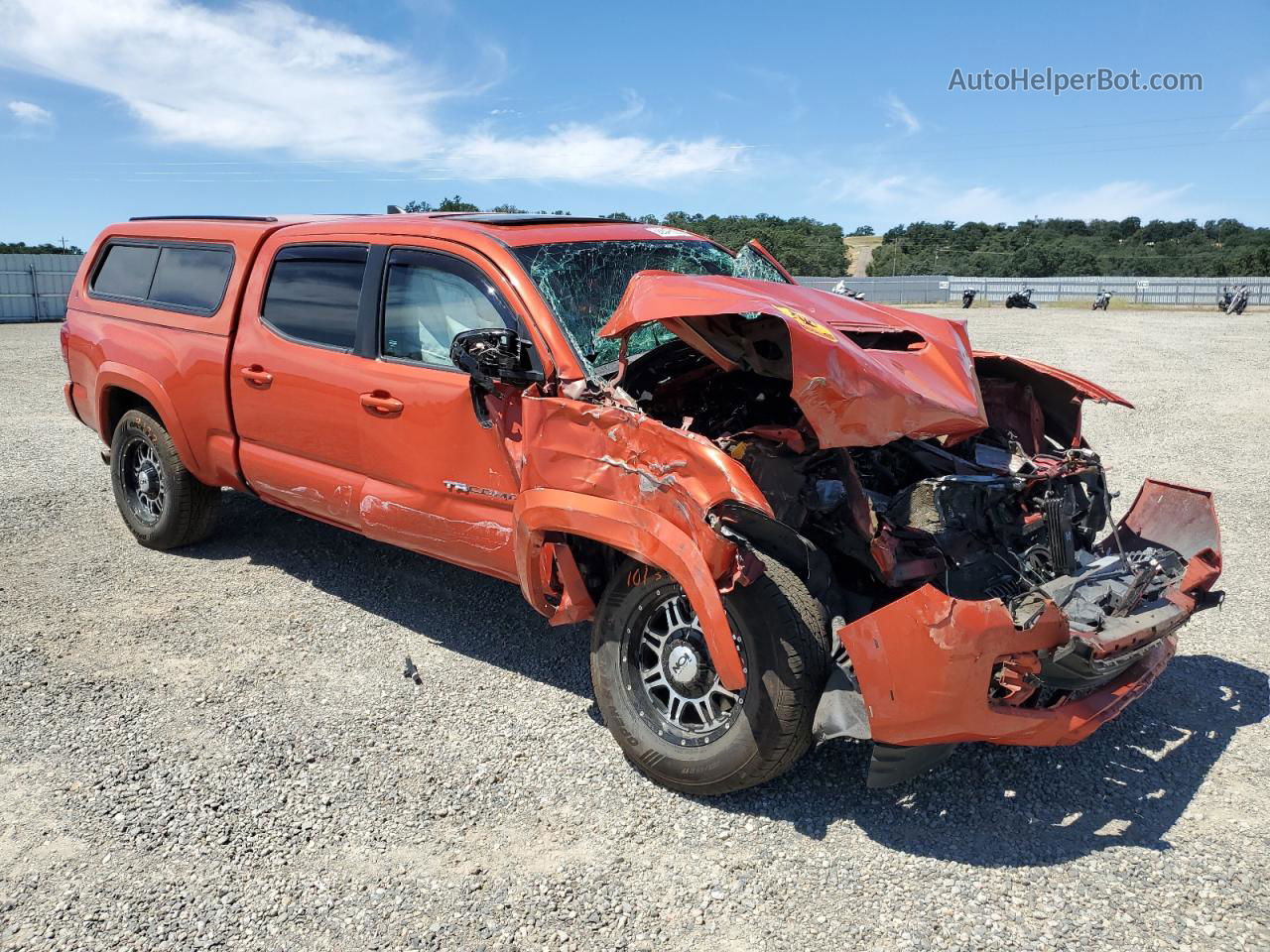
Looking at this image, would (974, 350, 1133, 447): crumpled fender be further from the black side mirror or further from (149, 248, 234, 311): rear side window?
(149, 248, 234, 311): rear side window

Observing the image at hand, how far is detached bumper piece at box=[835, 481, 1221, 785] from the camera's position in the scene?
2795 mm

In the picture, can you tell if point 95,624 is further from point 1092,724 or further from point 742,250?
point 1092,724

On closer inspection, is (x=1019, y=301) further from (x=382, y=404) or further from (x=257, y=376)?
(x=382, y=404)

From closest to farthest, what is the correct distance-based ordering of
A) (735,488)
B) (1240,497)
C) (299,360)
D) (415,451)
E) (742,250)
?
1. (735,488)
2. (415,451)
3. (299,360)
4. (742,250)
5. (1240,497)

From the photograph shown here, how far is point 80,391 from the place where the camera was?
20.9ft

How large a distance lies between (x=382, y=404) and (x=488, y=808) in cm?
187

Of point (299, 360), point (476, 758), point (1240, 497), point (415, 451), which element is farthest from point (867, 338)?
point (1240, 497)

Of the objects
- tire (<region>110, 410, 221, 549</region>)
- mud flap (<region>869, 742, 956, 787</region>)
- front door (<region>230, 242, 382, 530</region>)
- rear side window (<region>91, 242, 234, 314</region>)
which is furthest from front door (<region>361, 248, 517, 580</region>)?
tire (<region>110, 410, 221, 549</region>)

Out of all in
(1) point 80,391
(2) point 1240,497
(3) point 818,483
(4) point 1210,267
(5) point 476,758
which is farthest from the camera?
(4) point 1210,267

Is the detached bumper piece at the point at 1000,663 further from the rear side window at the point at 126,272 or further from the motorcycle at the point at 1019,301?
the motorcycle at the point at 1019,301

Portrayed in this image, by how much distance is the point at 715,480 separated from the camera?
9.91ft

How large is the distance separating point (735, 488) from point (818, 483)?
1.91 feet

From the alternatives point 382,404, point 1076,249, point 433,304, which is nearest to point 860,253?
point 1076,249

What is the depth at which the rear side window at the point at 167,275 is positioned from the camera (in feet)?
17.7
